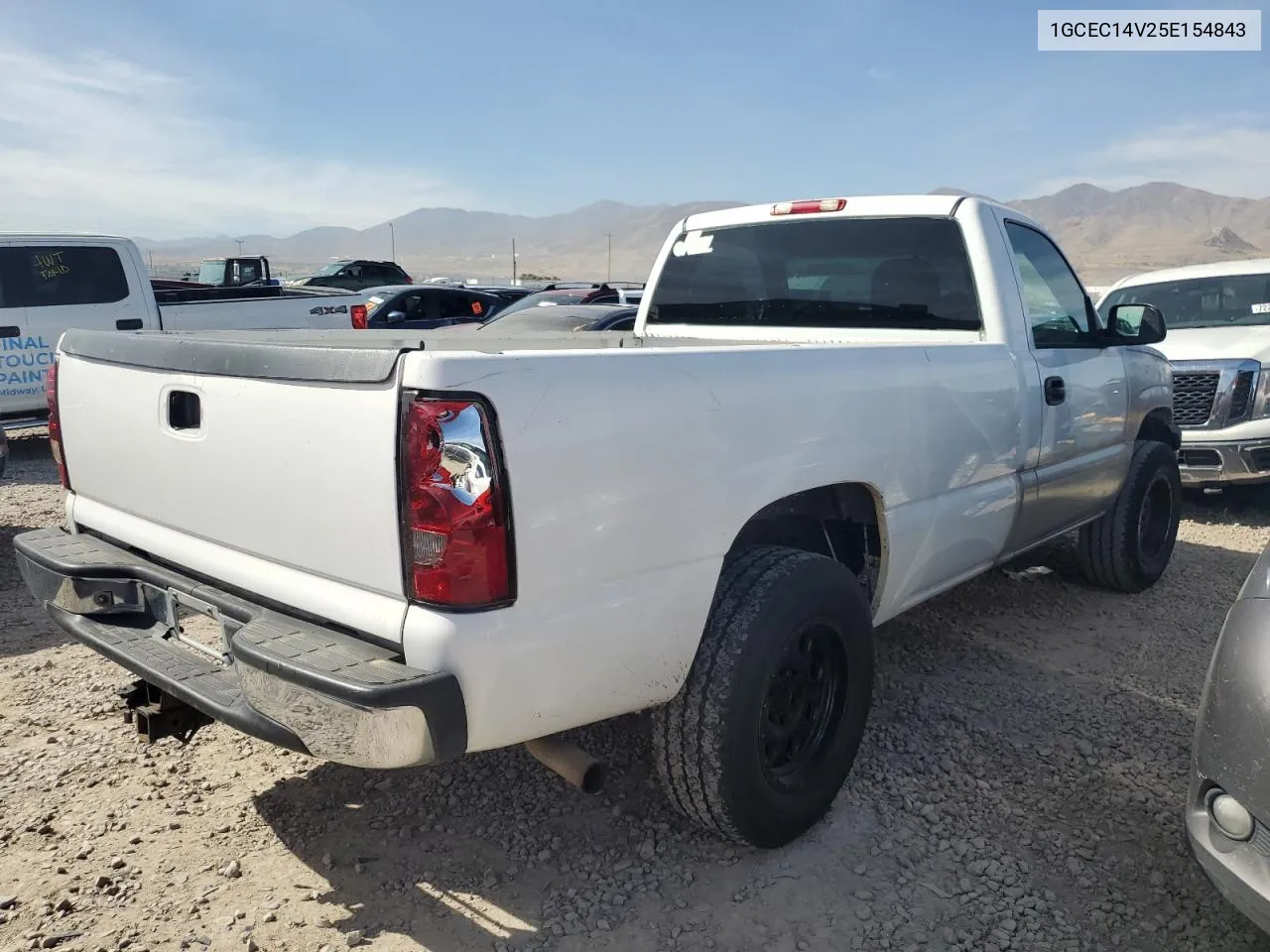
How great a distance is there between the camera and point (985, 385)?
3441 millimetres

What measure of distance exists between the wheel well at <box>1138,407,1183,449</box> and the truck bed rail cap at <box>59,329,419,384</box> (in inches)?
171

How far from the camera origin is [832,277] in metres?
4.03

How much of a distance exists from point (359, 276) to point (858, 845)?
25824 mm

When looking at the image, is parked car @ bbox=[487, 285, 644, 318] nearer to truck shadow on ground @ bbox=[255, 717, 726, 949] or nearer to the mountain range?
truck shadow on ground @ bbox=[255, 717, 726, 949]

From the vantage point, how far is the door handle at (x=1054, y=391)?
3.86 meters

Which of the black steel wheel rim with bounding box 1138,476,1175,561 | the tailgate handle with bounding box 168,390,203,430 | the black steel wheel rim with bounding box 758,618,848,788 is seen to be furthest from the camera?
the black steel wheel rim with bounding box 1138,476,1175,561

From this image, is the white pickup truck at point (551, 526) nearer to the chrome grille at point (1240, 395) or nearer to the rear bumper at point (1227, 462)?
the rear bumper at point (1227, 462)

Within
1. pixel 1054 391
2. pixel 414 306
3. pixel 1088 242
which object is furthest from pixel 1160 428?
pixel 1088 242

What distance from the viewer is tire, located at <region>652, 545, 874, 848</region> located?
247cm

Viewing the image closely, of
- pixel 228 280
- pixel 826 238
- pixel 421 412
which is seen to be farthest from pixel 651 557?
pixel 228 280

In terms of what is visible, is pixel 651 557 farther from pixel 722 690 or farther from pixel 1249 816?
pixel 1249 816

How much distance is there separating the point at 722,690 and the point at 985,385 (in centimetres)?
168

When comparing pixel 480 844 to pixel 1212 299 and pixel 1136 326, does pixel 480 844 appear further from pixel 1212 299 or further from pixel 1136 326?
pixel 1212 299

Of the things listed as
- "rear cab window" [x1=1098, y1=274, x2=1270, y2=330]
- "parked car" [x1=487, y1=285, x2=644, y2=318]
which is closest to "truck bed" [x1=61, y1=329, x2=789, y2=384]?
"rear cab window" [x1=1098, y1=274, x2=1270, y2=330]
